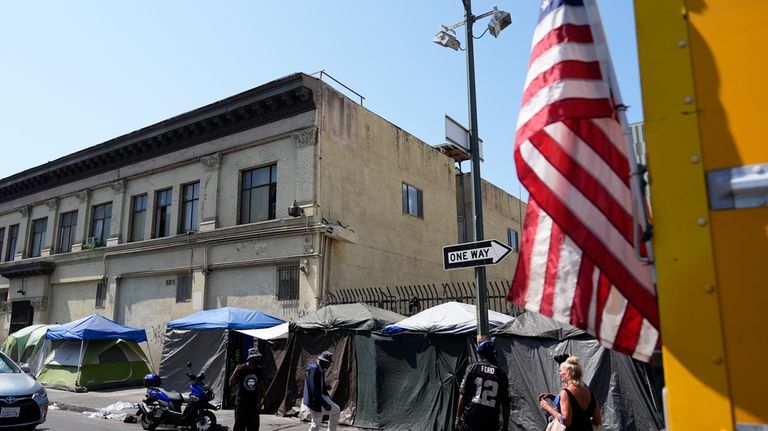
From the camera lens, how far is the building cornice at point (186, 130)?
18203 millimetres

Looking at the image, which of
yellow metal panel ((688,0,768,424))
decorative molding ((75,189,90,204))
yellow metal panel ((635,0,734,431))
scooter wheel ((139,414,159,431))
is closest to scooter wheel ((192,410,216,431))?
scooter wheel ((139,414,159,431))

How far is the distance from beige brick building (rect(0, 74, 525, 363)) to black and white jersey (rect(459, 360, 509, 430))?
36.2ft

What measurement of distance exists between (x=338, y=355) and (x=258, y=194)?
818 centimetres

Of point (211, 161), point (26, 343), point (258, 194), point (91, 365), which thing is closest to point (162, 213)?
point (211, 161)

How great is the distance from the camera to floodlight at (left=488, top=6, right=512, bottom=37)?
8742 millimetres

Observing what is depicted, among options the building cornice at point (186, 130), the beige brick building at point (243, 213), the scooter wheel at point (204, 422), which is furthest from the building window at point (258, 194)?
the scooter wheel at point (204, 422)

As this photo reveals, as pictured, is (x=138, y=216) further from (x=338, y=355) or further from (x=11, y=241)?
(x=338, y=355)

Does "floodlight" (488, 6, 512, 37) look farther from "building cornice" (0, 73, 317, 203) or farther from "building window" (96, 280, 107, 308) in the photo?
"building window" (96, 280, 107, 308)

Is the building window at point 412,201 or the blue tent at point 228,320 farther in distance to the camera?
the building window at point 412,201

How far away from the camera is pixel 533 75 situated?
279 centimetres

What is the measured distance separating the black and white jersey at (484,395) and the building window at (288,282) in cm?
1163

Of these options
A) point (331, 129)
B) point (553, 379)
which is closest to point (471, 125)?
point (553, 379)

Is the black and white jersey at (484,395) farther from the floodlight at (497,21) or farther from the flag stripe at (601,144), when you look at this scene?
the floodlight at (497,21)

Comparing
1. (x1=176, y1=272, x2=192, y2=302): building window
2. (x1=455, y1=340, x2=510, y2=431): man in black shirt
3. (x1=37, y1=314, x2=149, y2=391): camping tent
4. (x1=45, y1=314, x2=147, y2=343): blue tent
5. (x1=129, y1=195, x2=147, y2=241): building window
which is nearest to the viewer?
(x1=455, y1=340, x2=510, y2=431): man in black shirt
